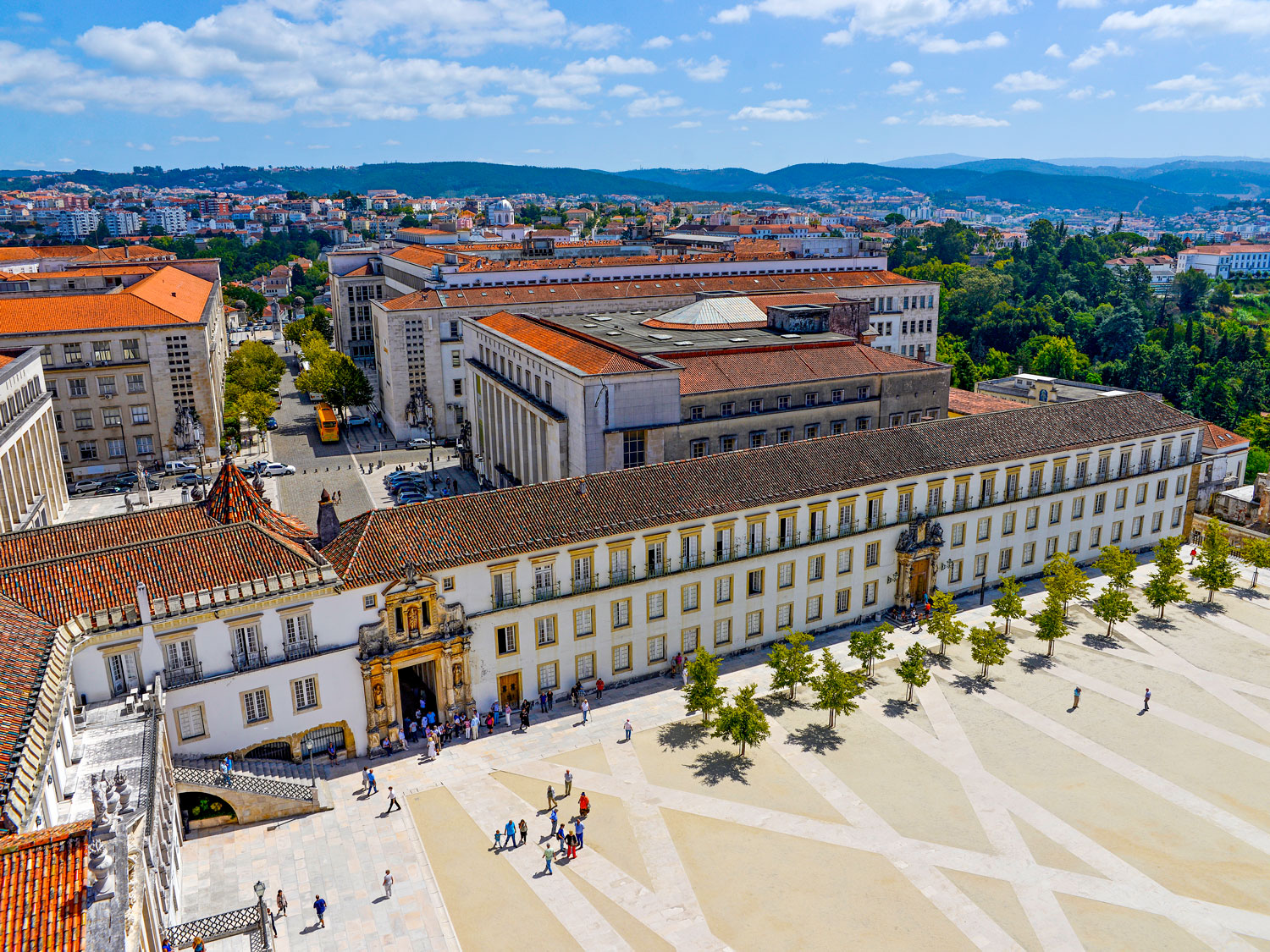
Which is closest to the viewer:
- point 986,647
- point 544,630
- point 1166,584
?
point 544,630

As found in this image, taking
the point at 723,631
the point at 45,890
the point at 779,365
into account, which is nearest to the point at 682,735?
the point at 723,631

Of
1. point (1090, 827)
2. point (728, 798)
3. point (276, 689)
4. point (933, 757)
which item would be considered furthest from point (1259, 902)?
point (276, 689)

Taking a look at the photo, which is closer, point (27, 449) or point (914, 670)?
point (914, 670)

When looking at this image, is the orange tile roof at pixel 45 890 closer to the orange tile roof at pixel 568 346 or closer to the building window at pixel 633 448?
the building window at pixel 633 448

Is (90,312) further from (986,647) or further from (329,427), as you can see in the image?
(986,647)

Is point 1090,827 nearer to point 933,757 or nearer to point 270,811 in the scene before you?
point 933,757

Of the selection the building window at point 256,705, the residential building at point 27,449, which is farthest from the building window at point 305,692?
the residential building at point 27,449
